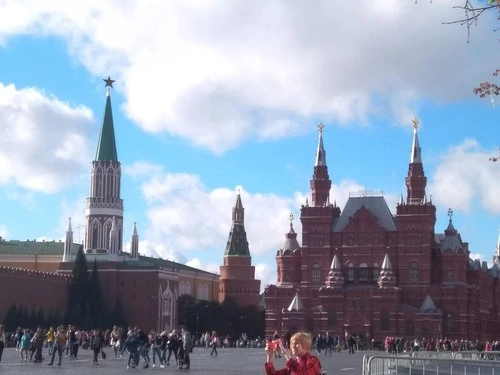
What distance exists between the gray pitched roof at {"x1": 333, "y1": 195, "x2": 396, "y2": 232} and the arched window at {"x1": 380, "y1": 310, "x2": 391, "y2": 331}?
29.3ft

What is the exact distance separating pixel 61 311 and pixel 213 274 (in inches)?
1661

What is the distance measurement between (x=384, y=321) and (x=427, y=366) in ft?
250

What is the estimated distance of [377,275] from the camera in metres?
95.4

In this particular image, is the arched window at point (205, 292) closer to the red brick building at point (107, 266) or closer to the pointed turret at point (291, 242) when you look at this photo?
the red brick building at point (107, 266)

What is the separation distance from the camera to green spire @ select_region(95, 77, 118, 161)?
124 metres

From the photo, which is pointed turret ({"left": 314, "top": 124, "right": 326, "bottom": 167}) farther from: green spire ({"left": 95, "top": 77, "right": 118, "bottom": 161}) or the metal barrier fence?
the metal barrier fence

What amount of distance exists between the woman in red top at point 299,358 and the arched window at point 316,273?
88.2 meters

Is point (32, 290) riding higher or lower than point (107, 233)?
lower

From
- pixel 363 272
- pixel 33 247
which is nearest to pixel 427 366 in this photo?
pixel 363 272

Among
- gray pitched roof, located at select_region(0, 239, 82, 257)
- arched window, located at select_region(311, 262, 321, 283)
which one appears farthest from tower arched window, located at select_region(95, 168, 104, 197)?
arched window, located at select_region(311, 262, 321, 283)

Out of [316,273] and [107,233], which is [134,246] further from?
[316,273]

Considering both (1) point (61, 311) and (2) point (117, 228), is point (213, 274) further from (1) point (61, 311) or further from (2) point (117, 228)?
(1) point (61, 311)

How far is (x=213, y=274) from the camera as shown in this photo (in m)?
144

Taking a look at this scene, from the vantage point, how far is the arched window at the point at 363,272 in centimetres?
9612
